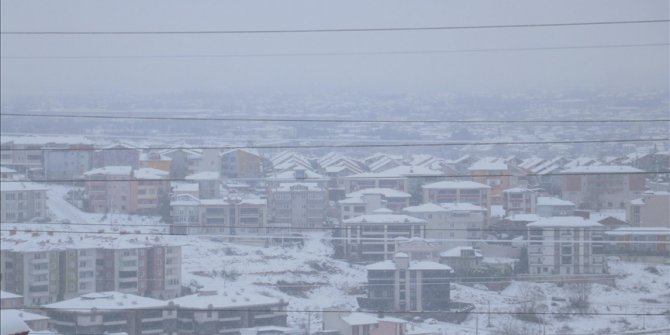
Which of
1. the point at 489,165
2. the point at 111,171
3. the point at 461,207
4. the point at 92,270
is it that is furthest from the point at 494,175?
the point at 92,270

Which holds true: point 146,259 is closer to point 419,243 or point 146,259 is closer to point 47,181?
point 47,181

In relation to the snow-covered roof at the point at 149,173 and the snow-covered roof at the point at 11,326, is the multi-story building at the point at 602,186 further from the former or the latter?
the snow-covered roof at the point at 11,326

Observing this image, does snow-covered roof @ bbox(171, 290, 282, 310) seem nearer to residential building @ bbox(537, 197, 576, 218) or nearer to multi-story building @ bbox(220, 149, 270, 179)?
multi-story building @ bbox(220, 149, 270, 179)

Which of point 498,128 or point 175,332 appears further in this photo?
point 498,128

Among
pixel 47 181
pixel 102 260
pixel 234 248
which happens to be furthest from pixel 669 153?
pixel 47 181

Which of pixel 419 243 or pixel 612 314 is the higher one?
pixel 419 243

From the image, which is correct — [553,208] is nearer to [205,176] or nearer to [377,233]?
[377,233]

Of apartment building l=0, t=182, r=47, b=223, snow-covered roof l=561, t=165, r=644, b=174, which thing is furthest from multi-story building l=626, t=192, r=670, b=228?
apartment building l=0, t=182, r=47, b=223
